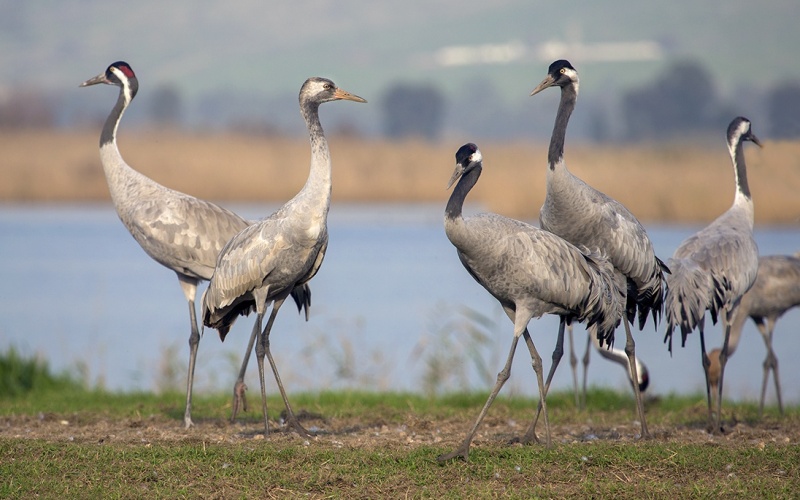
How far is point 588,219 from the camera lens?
6.77 meters

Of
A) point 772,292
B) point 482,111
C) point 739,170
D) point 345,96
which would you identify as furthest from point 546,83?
point 482,111

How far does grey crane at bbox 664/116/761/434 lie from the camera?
7000mm

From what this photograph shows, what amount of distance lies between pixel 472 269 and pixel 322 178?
1035 millimetres

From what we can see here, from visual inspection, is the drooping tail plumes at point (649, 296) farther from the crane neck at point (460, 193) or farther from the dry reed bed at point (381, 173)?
the dry reed bed at point (381, 173)

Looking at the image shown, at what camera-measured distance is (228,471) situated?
5.45 m

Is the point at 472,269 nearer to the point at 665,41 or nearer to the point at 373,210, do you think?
the point at 373,210

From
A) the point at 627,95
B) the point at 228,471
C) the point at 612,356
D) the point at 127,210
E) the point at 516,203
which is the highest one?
the point at 627,95

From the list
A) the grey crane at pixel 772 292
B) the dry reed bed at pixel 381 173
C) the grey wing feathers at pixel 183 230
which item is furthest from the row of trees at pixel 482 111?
the grey wing feathers at pixel 183 230

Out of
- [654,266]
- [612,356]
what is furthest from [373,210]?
[654,266]

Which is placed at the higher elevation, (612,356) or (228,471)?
(612,356)

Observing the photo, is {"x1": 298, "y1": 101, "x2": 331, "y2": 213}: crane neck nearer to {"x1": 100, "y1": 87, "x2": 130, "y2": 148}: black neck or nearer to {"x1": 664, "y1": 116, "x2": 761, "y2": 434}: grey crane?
{"x1": 100, "y1": 87, "x2": 130, "y2": 148}: black neck

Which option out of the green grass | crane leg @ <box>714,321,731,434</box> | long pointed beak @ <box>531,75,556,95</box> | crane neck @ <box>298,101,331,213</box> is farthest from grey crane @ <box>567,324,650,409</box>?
crane neck @ <box>298,101,331,213</box>

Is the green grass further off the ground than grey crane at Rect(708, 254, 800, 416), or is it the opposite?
grey crane at Rect(708, 254, 800, 416)

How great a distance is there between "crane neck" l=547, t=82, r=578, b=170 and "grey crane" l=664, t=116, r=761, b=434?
112 cm
